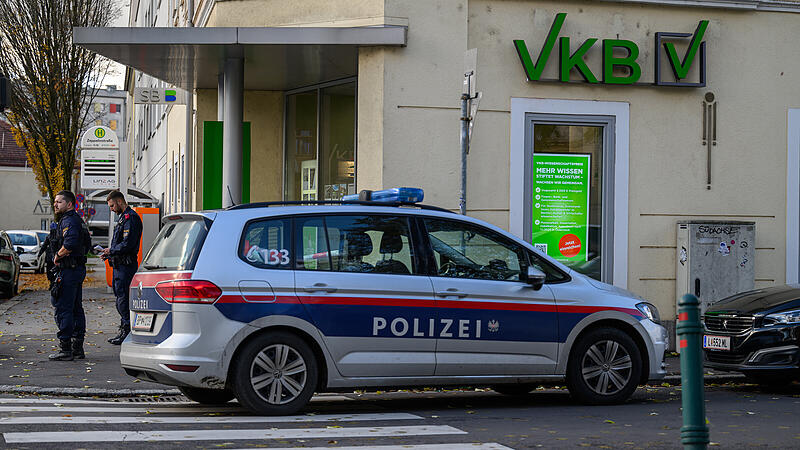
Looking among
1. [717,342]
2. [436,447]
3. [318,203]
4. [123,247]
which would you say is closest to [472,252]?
[318,203]

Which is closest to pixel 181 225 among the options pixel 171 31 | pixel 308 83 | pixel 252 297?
pixel 252 297

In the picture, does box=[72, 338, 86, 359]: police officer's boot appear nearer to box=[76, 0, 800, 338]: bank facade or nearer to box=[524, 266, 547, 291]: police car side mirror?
box=[76, 0, 800, 338]: bank facade

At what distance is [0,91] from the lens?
45.1 feet

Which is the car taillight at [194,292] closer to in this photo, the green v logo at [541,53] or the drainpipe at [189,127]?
the green v logo at [541,53]

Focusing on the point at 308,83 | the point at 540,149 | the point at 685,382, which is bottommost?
the point at 685,382

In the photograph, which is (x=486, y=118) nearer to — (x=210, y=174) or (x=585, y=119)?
(x=585, y=119)

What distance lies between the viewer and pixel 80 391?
10.0 meters

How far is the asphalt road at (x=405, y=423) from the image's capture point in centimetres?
721

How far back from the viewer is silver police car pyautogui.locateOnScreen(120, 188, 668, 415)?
8.27 meters

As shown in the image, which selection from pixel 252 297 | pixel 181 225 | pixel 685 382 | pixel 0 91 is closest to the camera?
pixel 685 382

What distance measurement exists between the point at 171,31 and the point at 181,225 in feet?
19.2

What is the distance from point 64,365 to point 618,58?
8022mm

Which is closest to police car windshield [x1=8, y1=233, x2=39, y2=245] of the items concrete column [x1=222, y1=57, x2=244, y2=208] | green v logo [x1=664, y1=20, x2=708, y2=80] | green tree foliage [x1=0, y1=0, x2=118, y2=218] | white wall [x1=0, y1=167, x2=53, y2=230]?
green tree foliage [x1=0, y1=0, x2=118, y2=218]

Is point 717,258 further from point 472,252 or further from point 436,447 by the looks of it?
point 436,447
